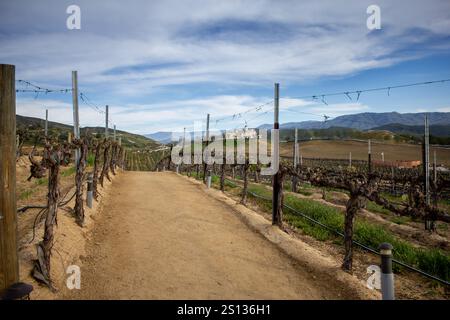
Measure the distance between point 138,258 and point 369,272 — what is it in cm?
487

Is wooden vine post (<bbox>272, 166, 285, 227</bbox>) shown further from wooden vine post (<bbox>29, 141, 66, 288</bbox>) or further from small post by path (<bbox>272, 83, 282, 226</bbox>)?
wooden vine post (<bbox>29, 141, 66, 288</bbox>)

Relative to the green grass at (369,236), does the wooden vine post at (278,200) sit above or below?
above

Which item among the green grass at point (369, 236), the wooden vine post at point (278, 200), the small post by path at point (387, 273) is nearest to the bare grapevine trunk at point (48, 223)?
the small post by path at point (387, 273)

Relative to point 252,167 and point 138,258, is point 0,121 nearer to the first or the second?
point 138,258

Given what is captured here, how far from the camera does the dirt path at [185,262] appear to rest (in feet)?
18.1

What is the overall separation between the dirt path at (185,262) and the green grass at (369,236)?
2274 mm

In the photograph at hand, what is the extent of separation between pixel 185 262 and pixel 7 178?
3676 millimetres

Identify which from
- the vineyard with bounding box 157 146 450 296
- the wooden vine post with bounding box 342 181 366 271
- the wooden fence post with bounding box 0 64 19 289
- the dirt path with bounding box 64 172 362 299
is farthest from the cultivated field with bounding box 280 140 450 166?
the wooden fence post with bounding box 0 64 19 289

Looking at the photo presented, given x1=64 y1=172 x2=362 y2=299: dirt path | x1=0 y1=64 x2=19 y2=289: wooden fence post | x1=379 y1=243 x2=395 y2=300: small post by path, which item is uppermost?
x1=0 y1=64 x2=19 y2=289: wooden fence post

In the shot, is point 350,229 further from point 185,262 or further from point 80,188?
point 80,188

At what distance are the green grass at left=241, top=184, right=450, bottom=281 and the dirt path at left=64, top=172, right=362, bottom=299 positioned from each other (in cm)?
227

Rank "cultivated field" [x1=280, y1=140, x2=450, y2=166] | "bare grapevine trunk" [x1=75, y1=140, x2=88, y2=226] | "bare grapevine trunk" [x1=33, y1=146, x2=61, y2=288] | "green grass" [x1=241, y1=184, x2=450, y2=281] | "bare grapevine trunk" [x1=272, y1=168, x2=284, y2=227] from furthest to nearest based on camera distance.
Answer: "cultivated field" [x1=280, y1=140, x2=450, y2=166] → "bare grapevine trunk" [x1=272, y1=168, x2=284, y2=227] → "bare grapevine trunk" [x1=75, y1=140, x2=88, y2=226] → "green grass" [x1=241, y1=184, x2=450, y2=281] → "bare grapevine trunk" [x1=33, y1=146, x2=61, y2=288]

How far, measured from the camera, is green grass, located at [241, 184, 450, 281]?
748 centimetres

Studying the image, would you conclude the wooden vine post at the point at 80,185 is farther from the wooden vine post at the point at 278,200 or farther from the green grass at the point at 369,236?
the green grass at the point at 369,236
